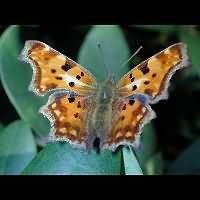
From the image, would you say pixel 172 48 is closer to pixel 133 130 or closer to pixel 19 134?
pixel 133 130

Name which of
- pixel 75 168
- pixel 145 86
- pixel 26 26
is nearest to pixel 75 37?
pixel 26 26

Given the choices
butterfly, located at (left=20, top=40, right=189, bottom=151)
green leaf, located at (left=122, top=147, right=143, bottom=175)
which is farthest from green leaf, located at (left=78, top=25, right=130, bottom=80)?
green leaf, located at (left=122, top=147, right=143, bottom=175)

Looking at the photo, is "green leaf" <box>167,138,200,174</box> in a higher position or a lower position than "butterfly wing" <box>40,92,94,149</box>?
lower

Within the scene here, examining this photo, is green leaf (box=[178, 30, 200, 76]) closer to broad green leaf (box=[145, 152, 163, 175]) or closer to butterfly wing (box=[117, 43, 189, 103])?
butterfly wing (box=[117, 43, 189, 103])

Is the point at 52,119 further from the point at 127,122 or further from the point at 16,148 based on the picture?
the point at 127,122

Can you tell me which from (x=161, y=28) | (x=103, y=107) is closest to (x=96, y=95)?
(x=103, y=107)

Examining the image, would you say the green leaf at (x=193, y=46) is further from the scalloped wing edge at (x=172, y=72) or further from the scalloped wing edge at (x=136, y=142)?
the scalloped wing edge at (x=136, y=142)
